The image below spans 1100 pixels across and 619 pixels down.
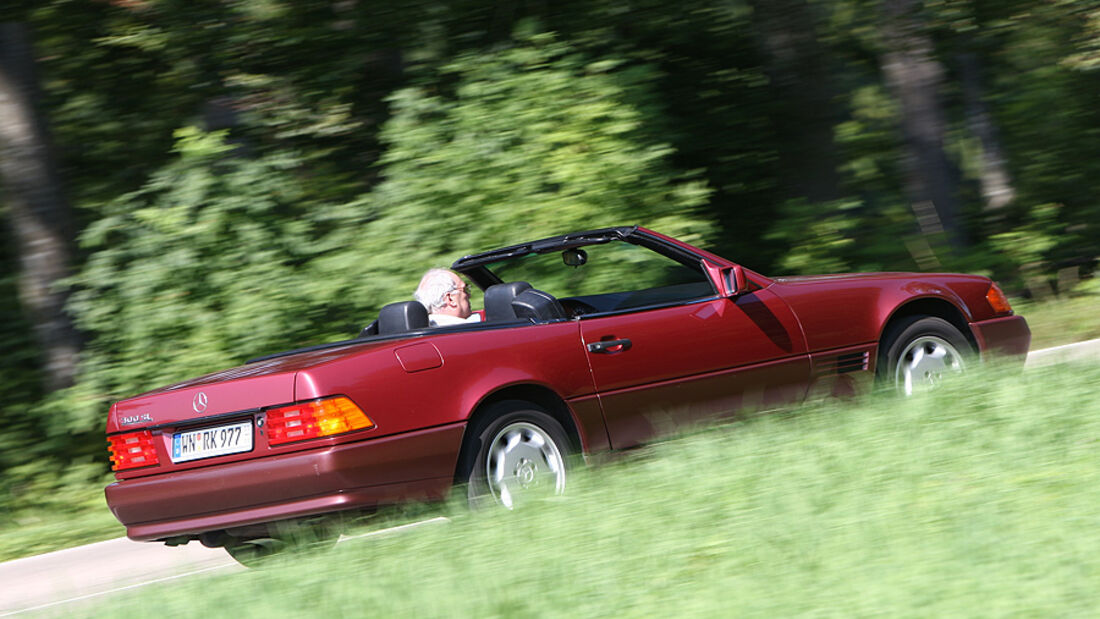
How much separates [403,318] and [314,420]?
1183 millimetres

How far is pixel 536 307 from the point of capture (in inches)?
238

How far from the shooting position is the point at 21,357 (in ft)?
37.0

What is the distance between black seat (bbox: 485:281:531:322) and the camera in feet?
20.4

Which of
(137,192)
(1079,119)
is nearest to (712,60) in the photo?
(1079,119)

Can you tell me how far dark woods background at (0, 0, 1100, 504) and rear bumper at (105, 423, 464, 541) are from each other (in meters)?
4.90

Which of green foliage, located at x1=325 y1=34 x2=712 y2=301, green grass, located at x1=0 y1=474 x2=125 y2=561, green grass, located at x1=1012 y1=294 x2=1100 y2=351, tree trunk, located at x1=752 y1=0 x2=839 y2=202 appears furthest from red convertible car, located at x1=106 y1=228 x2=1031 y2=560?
tree trunk, located at x1=752 y1=0 x2=839 y2=202

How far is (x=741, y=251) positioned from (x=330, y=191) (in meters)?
5.00

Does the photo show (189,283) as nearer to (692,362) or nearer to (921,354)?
(692,362)

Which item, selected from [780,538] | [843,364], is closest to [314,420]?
[780,538]

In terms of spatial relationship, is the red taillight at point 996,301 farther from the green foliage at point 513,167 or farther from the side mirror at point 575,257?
the green foliage at point 513,167

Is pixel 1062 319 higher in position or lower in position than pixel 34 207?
lower

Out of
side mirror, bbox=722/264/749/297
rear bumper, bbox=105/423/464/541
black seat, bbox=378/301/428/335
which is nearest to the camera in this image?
rear bumper, bbox=105/423/464/541

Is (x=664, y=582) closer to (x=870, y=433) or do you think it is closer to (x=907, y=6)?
(x=870, y=433)

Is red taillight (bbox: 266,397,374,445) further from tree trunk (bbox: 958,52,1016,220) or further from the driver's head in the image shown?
tree trunk (bbox: 958,52,1016,220)
